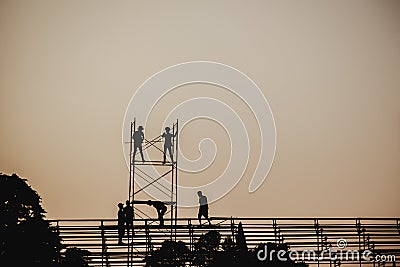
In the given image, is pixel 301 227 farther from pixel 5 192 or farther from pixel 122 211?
pixel 5 192

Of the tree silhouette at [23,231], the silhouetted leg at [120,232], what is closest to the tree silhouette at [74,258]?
the tree silhouette at [23,231]

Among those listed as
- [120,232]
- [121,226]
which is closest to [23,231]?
[120,232]

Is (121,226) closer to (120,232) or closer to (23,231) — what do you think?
(120,232)

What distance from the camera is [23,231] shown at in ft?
A: 84.8

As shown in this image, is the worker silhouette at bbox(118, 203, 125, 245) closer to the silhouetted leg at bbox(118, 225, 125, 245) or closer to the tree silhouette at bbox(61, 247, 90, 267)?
the silhouetted leg at bbox(118, 225, 125, 245)

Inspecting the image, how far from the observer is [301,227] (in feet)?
112

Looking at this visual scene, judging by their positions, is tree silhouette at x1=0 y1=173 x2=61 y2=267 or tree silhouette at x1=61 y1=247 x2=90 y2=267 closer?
tree silhouette at x1=0 y1=173 x2=61 y2=267

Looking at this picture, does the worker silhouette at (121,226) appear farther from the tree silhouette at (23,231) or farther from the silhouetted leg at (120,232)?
the tree silhouette at (23,231)

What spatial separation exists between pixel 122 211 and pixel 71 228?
222 centimetres

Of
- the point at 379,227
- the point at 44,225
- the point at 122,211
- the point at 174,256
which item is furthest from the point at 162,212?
the point at 379,227

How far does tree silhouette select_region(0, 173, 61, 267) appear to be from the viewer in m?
25.5

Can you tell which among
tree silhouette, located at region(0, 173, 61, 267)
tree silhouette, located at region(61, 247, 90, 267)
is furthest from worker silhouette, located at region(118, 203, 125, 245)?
tree silhouette, located at region(0, 173, 61, 267)

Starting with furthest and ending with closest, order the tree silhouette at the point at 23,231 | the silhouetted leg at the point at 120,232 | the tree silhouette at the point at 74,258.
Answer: the silhouetted leg at the point at 120,232 < the tree silhouette at the point at 74,258 < the tree silhouette at the point at 23,231

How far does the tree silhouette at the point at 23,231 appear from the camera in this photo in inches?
1003
